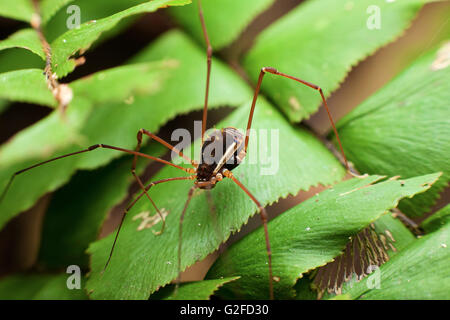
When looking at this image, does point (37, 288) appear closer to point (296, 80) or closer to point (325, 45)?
Result: point (296, 80)

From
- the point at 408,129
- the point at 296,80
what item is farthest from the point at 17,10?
the point at 408,129

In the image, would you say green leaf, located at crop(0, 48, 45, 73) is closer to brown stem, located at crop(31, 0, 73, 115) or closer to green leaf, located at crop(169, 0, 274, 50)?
brown stem, located at crop(31, 0, 73, 115)

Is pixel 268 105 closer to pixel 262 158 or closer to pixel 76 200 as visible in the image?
pixel 262 158

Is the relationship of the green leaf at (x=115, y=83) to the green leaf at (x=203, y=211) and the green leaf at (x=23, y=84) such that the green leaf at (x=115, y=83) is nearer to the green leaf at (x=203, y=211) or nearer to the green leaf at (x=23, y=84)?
the green leaf at (x=23, y=84)

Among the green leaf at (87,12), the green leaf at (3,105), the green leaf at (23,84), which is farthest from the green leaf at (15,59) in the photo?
the green leaf at (23,84)
